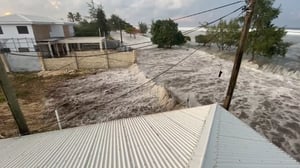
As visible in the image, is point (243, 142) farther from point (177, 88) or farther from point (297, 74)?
point (297, 74)

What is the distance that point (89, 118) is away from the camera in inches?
392

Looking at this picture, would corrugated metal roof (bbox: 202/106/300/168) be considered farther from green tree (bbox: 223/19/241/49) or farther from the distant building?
the distant building

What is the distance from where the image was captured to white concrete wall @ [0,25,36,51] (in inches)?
878

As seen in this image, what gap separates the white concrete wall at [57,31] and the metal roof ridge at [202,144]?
3077 cm

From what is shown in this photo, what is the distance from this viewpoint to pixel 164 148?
3141mm

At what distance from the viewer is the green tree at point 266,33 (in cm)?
1797

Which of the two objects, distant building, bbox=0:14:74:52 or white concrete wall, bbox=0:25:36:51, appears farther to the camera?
white concrete wall, bbox=0:25:36:51

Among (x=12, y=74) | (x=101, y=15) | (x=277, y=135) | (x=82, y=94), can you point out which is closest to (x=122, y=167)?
(x=277, y=135)

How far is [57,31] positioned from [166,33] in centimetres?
1870

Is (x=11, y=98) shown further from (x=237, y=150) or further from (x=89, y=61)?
(x=89, y=61)

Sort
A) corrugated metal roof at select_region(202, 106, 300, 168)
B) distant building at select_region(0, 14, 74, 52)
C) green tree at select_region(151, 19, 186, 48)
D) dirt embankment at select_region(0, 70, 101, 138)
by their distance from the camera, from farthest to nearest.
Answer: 1. green tree at select_region(151, 19, 186, 48)
2. distant building at select_region(0, 14, 74, 52)
3. dirt embankment at select_region(0, 70, 101, 138)
4. corrugated metal roof at select_region(202, 106, 300, 168)

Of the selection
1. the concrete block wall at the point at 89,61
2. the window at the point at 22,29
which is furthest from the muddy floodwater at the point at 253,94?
the window at the point at 22,29

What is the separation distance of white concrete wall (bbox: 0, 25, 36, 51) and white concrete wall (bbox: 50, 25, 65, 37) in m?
5.97

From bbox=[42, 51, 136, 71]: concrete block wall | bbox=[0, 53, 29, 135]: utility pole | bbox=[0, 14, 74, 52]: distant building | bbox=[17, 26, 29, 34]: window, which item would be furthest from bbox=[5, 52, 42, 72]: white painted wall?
bbox=[0, 53, 29, 135]: utility pole
